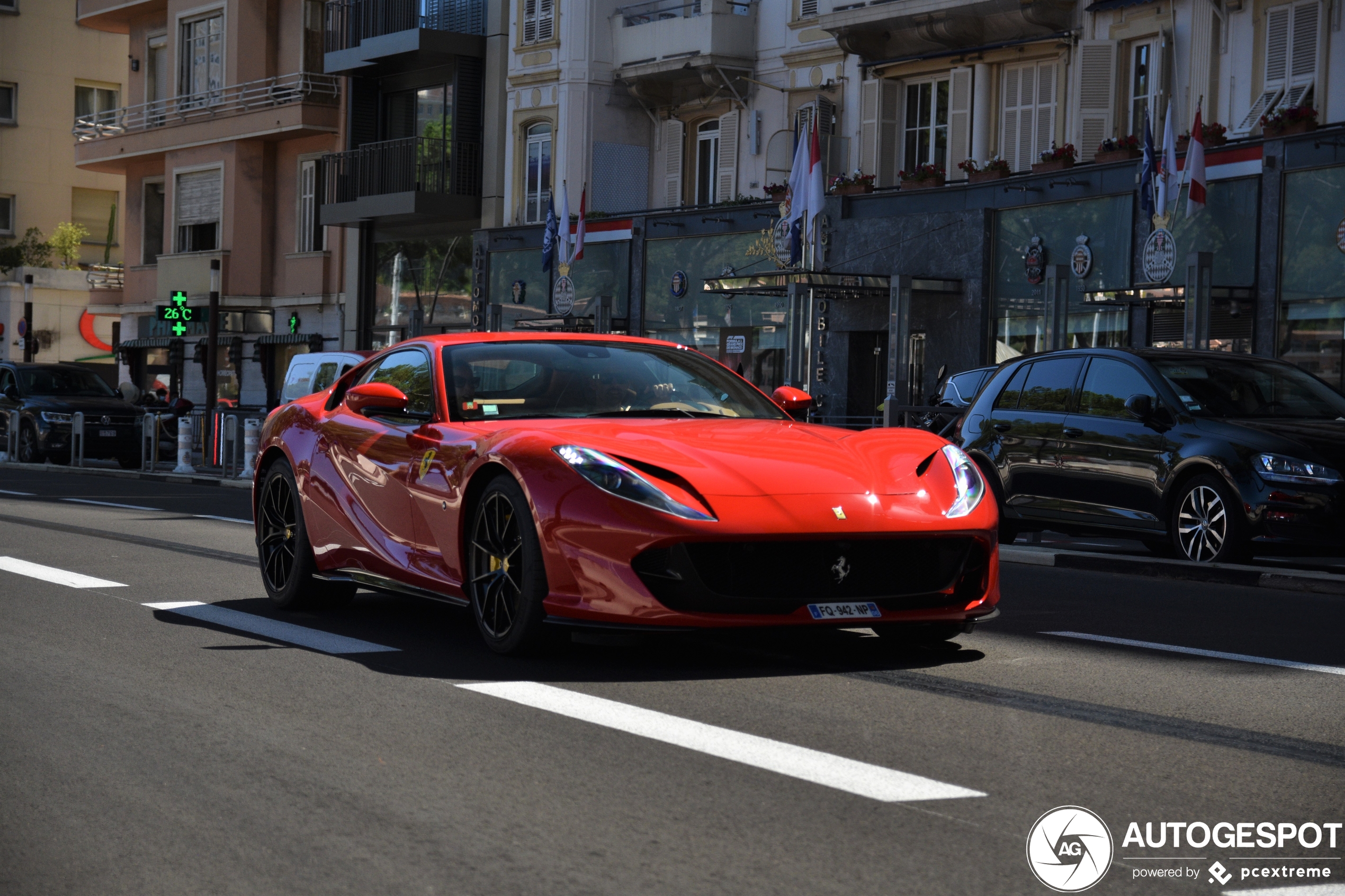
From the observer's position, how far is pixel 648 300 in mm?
35000

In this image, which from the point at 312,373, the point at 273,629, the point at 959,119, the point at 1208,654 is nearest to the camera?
the point at 1208,654

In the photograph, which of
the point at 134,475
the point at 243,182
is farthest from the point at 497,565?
the point at 243,182

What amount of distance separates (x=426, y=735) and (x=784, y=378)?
86.4ft

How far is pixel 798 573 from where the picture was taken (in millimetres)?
6582

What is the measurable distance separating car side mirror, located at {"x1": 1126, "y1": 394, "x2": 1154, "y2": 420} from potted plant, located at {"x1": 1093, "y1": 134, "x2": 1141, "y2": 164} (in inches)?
540

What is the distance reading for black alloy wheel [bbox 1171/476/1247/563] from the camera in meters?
11.9

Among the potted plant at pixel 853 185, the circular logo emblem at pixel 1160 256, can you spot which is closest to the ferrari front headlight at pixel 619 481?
the circular logo emblem at pixel 1160 256

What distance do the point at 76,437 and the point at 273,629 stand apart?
23828mm

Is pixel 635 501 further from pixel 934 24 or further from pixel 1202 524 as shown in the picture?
pixel 934 24

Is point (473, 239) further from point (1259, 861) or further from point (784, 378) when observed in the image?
point (1259, 861)

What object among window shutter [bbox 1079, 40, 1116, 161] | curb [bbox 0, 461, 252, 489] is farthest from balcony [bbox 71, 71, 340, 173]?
window shutter [bbox 1079, 40, 1116, 161]

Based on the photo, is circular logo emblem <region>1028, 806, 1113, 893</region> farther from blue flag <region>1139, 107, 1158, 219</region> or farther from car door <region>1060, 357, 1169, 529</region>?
A: blue flag <region>1139, 107, 1158, 219</region>

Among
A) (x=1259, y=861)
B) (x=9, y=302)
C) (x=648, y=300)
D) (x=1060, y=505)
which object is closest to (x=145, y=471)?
(x=648, y=300)

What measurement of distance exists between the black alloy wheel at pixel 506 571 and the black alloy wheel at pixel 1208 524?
6.33m
